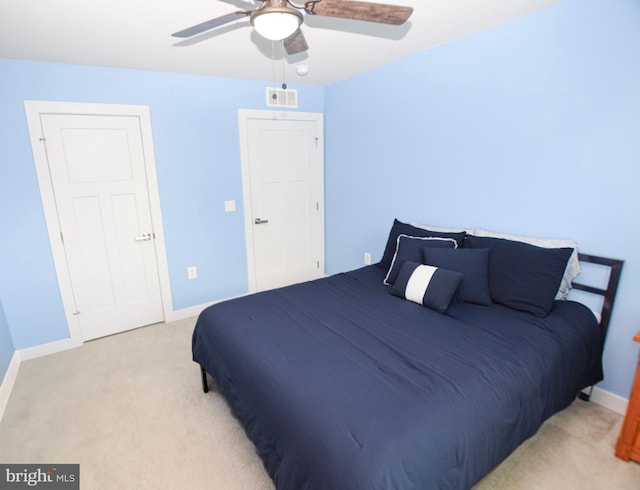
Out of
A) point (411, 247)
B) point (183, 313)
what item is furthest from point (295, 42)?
point (183, 313)

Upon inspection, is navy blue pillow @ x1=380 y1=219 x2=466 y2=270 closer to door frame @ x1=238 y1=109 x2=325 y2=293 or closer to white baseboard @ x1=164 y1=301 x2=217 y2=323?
door frame @ x1=238 y1=109 x2=325 y2=293

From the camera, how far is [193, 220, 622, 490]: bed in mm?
1244

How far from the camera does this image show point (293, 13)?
131 cm

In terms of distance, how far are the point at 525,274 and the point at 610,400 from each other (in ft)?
3.15

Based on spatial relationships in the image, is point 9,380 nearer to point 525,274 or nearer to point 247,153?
point 247,153

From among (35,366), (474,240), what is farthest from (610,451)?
(35,366)

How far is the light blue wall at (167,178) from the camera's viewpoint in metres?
2.58

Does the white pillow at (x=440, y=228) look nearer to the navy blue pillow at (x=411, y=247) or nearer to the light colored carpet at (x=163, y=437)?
the navy blue pillow at (x=411, y=247)

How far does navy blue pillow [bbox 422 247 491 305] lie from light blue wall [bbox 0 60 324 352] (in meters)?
2.22

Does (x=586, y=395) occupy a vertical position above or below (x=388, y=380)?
below

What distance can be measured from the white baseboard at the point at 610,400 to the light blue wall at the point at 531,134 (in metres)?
0.04

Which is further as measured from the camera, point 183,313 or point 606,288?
point 183,313

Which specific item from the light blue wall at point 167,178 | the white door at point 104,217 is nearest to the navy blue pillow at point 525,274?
the light blue wall at point 167,178

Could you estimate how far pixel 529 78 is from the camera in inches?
86.8
